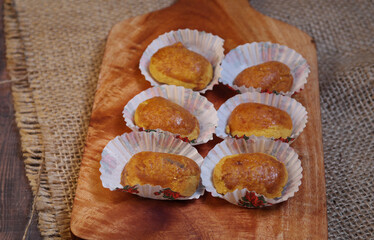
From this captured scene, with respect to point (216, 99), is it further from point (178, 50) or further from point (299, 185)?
point (299, 185)

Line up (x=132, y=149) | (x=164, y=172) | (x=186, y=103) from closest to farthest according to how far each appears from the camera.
Answer: (x=164, y=172), (x=132, y=149), (x=186, y=103)

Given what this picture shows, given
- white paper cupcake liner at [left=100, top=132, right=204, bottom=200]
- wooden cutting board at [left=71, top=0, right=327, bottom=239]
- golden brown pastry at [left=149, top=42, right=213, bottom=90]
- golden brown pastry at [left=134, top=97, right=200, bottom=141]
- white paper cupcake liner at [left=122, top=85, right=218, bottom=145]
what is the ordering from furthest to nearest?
golden brown pastry at [left=149, top=42, right=213, bottom=90], white paper cupcake liner at [left=122, top=85, right=218, bottom=145], golden brown pastry at [left=134, top=97, right=200, bottom=141], white paper cupcake liner at [left=100, top=132, right=204, bottom=200], wooden cutting board at [left=71, top=0, right=327, bottom=239]

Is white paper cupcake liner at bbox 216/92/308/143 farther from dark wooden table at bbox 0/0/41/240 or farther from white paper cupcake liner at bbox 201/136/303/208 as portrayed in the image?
dark wooden table at bbox 0/0/41/240

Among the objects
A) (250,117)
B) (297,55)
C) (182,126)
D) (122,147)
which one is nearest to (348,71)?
(297,55)

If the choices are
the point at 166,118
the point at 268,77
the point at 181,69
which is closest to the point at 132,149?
the point at 166,118

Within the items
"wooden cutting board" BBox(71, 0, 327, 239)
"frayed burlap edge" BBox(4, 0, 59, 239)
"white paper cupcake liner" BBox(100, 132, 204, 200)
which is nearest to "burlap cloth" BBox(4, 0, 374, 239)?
"frayed burlap edge" BBox(4, 0, 59, 239)

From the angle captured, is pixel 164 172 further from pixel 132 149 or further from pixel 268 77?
pixel 268 77
